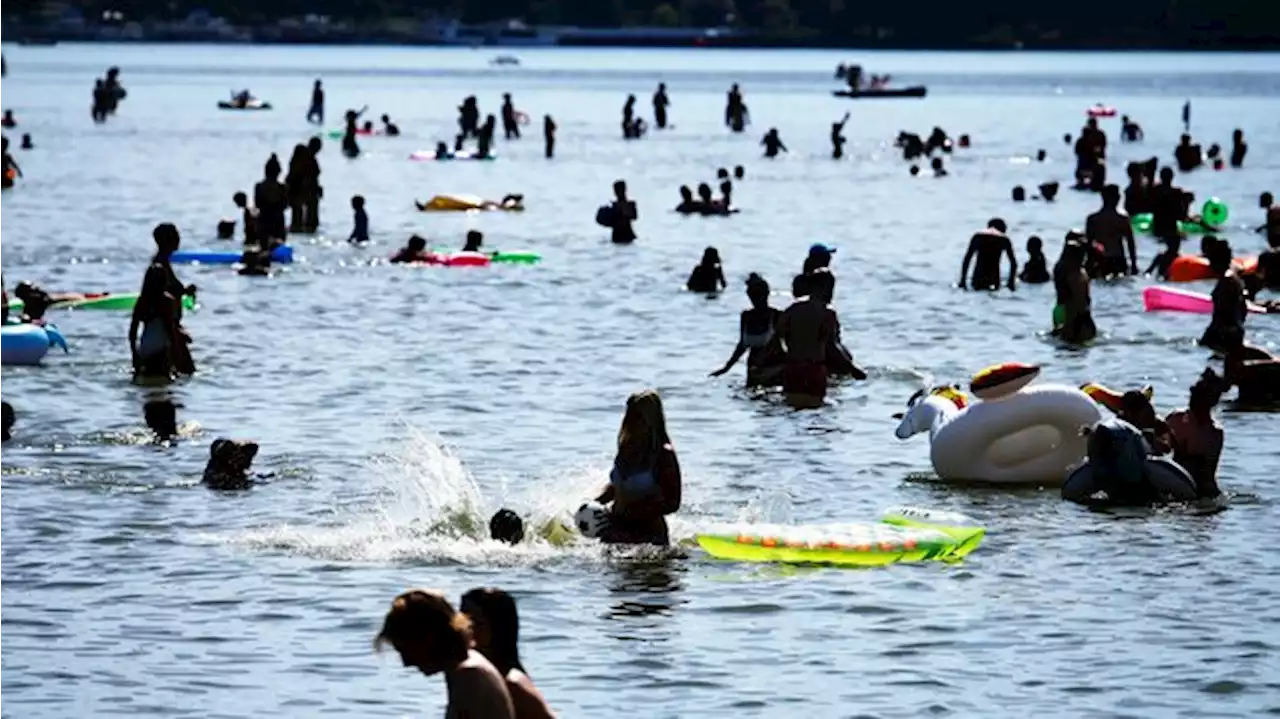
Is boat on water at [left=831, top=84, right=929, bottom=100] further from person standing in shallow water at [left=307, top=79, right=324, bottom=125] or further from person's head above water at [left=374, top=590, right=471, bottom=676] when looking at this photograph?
person's head above water at [left=374, top=590, right=471, bottom=676]

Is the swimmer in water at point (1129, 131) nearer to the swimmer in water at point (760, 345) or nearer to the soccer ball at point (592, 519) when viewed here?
the swimmer in water at point (760, 345)

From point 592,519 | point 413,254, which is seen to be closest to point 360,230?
point 413,254

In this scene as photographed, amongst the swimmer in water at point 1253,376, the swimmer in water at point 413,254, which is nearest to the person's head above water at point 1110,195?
the swimmer in water at point 1253,376

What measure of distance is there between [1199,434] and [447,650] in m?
11.6

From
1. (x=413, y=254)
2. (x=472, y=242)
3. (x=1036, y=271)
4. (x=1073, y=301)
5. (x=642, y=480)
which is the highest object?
(x=642, y=480)

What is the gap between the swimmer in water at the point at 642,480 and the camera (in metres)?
17.6

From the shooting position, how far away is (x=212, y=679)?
15719mm

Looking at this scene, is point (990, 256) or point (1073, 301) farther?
point (990, 256)

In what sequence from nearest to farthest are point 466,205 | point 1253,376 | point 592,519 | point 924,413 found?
point 592,519 → point 924,413 → point 1253,376 → point 466,205

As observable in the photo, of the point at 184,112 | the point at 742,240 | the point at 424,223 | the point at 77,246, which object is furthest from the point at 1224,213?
the point at 184,112

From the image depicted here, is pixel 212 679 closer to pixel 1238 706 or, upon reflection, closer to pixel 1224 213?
pixel 1238 706

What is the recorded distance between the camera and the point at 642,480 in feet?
59.2

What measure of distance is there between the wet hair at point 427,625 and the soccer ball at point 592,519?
861 cm

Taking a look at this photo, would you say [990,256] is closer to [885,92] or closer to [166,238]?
[166,238]
